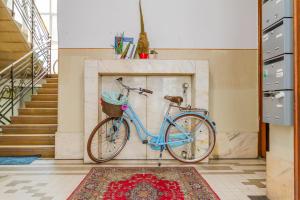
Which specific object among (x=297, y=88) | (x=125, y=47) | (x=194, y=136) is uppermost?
(x=125, y=47)

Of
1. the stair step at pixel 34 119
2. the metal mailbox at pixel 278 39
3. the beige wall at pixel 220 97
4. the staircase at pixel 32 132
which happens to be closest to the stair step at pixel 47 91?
the staircase at pixel 32 132

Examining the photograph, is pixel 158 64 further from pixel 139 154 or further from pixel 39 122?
pixel 39 122

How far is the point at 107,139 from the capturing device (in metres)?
4.24

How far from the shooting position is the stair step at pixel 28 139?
478 centimetres

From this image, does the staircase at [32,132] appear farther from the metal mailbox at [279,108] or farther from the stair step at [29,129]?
the metal mailbox at [279,108]

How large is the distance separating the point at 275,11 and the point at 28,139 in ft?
12.8

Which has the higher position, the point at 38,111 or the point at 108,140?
the point at 38,111

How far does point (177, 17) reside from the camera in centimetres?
447

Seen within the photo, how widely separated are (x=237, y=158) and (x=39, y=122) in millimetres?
3291

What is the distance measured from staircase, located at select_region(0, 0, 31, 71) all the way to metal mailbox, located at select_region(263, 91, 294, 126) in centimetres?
501

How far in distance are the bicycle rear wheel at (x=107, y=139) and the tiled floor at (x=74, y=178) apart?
0.18 meters

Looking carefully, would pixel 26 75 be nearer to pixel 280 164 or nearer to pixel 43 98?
pixel 43 98


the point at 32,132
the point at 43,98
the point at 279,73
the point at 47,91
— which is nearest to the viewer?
the point at 279,73

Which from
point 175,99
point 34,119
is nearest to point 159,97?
point 175,99
